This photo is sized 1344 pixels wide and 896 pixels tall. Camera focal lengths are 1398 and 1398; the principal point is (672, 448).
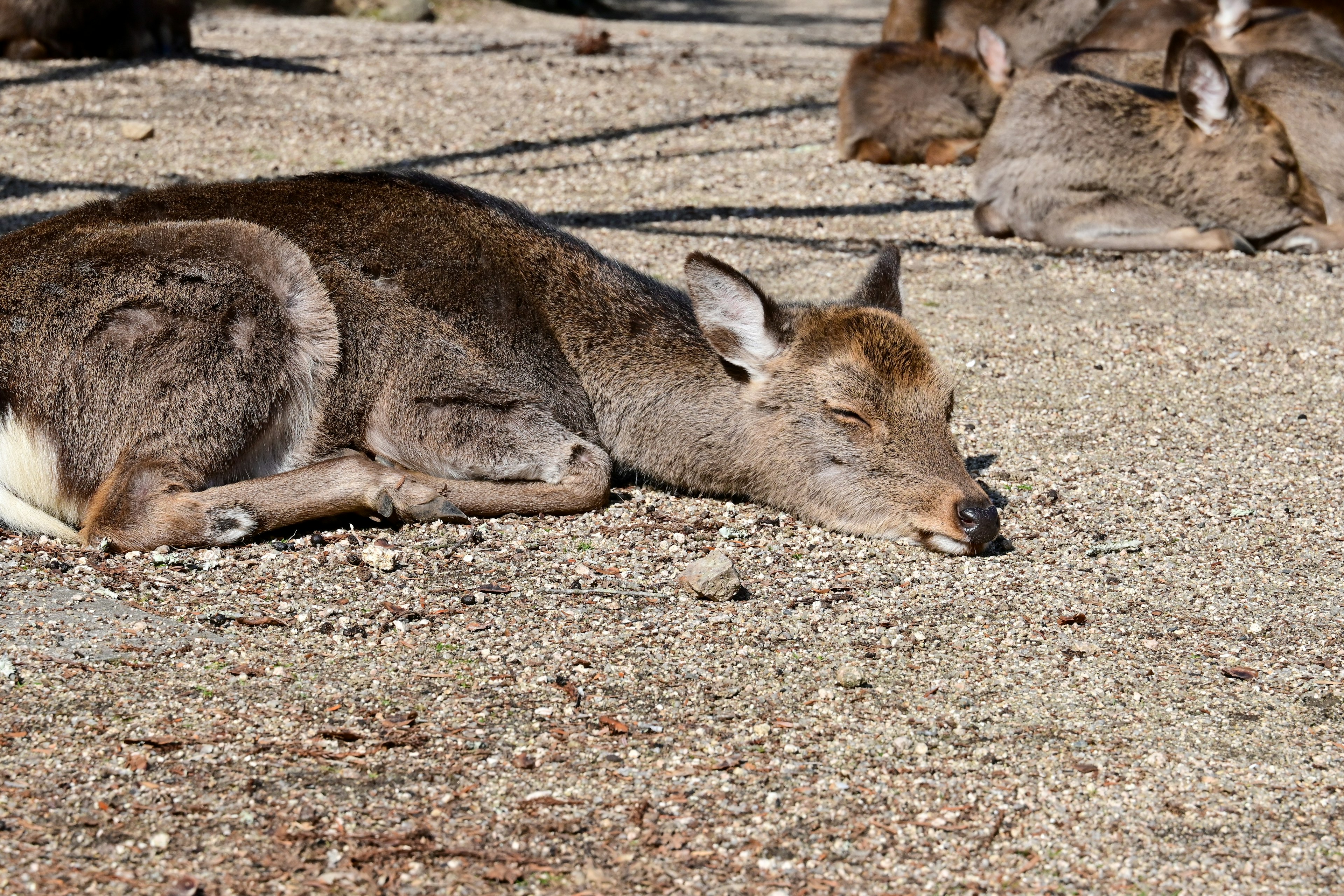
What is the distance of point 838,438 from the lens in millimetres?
5102

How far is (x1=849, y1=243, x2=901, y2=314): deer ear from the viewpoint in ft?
18.4

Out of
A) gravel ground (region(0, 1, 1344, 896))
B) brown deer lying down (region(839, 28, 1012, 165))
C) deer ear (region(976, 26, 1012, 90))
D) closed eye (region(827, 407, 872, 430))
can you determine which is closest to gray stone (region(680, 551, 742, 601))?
gravel ground (region(0, 1, 1344, 896))

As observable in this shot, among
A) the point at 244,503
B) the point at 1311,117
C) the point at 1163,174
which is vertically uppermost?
the point at 1311,117

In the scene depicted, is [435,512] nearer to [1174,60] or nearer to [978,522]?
[978,522]

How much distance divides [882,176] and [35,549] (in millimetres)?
7602

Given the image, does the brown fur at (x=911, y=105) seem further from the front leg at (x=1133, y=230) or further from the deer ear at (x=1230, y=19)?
the front leg at (x=1133, y=230)

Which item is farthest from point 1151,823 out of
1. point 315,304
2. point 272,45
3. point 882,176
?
point 272,45

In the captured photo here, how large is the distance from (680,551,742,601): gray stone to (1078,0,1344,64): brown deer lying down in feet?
26.0

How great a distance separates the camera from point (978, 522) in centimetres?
472

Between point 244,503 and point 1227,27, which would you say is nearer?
point 244,503

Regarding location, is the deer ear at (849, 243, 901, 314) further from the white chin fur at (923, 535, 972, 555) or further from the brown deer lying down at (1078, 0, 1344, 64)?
the brown deer lying down at (1078, 0, 1344, 64)

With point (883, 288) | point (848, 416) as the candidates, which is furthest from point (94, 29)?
point (848, 416)

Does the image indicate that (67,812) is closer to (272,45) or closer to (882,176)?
(882,176)

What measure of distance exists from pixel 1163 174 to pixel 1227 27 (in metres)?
3.25
